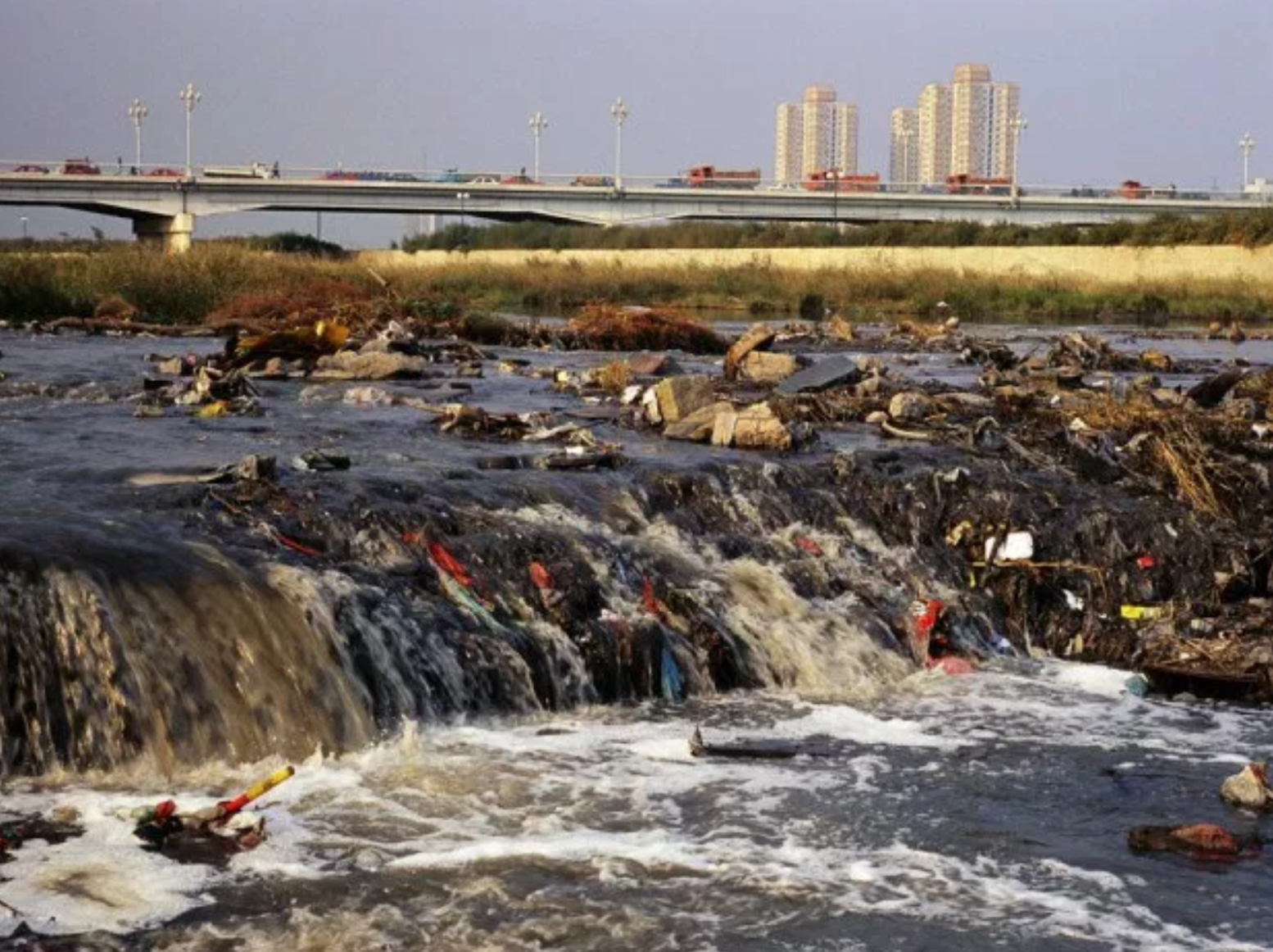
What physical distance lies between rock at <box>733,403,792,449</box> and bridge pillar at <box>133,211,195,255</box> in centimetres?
5848

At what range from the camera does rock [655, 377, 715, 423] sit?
15.0m

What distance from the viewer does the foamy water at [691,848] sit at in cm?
612

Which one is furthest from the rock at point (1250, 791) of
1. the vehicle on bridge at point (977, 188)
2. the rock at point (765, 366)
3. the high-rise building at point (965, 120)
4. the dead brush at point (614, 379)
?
the high-rise building at point (965, 120)

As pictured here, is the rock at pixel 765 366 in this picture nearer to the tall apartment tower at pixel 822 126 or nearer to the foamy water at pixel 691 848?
the foamy water at pixel 691 848

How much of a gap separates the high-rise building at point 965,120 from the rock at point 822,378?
16172 cm

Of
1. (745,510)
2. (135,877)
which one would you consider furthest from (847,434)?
(135,877)

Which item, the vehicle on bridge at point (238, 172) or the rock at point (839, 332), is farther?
the vehicle on bridge at point (238, 172)

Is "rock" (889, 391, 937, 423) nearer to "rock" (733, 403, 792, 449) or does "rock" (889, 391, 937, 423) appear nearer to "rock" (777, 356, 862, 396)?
"rock" (777, 356, 862, 396)

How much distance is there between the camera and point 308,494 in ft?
34.8

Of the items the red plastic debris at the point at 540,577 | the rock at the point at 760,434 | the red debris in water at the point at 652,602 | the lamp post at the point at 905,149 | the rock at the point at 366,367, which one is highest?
the lamp post at the point at 905,149

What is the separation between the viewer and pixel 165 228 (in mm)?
71875

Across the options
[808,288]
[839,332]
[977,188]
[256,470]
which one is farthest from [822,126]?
[256,470]

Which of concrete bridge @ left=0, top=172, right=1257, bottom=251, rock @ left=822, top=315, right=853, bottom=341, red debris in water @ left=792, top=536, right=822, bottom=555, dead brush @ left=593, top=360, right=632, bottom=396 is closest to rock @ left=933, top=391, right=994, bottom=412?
dead brush @ left=593, top=360, right=632, bottom=396

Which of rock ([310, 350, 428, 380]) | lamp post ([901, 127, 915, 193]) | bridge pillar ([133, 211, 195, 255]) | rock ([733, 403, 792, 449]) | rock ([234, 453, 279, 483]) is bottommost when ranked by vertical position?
rock ([733, 403, 792, 449])
